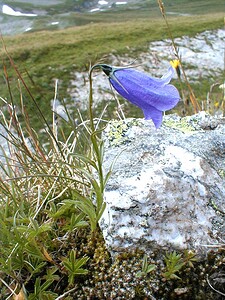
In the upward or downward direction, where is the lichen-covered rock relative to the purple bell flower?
downward

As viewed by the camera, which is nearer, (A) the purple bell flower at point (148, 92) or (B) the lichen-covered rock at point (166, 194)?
(A) the purple bell flower at point (148, 92)

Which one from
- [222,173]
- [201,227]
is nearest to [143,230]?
[201,227]

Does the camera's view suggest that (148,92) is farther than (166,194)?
No

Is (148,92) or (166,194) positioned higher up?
(148,92)

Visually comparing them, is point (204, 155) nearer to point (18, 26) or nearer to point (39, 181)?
point (39, 181)

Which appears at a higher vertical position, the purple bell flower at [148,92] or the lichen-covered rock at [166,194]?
the purple bell flower at [148,92]
